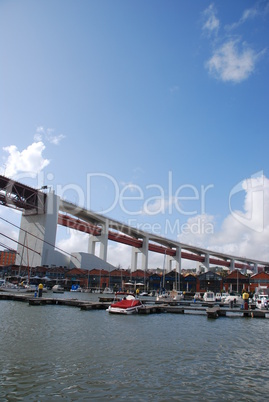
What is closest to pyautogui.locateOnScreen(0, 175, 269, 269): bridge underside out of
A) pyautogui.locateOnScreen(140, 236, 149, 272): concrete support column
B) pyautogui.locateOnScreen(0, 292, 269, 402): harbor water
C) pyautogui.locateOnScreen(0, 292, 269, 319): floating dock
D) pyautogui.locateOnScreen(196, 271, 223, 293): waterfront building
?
pyautogui.locateOnScreen(140, 236, 149, 272): concrete support column

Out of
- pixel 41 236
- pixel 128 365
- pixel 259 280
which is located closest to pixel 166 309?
pixel 128 365

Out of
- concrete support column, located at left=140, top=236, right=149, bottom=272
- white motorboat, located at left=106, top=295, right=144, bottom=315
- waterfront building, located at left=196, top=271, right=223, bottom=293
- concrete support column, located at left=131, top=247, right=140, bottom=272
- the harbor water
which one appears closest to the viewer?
the harbor water

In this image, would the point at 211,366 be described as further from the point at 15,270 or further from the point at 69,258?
the point at 69,258

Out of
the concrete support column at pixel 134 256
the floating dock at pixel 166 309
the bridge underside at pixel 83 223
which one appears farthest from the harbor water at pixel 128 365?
the concrete support column at pixel 134 256

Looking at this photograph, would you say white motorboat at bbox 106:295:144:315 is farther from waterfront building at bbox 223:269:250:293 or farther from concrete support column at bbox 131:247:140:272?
concrete support column at bbox 131:247:140:272

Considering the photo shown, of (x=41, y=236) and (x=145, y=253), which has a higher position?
(x=41, y=236)

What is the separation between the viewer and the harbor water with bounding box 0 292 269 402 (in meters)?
9.65

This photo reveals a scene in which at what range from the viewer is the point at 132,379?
10859 millimetres

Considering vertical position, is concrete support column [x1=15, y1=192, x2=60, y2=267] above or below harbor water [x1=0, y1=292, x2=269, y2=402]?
above

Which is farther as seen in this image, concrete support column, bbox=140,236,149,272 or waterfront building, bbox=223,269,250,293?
concrete support column, bbox=140,236,149,272

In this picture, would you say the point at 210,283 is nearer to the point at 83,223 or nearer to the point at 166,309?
the point at 83,223

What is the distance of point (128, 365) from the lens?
41.2 feet

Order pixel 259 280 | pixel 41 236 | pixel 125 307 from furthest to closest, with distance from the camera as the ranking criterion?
pixel 259 280
pixel 41 236
pixel 125 307

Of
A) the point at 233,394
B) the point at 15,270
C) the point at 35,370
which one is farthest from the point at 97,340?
the point at 15,270
